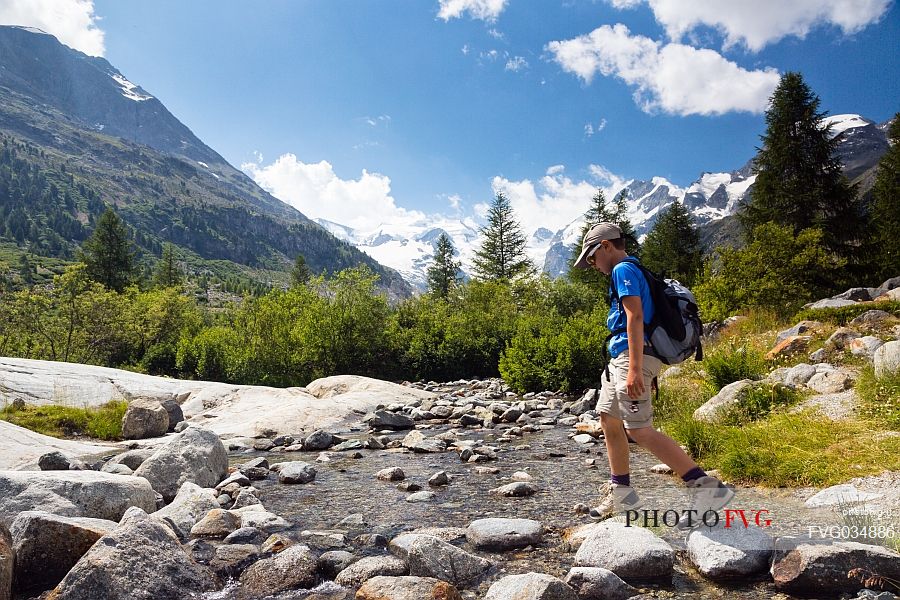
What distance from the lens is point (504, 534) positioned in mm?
4793

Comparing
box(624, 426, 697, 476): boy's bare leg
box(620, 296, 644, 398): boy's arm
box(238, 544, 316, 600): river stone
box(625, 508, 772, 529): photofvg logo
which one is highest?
box(620, 296, 644, 398): boy's arm

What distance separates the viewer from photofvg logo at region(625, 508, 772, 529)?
4.37 meters

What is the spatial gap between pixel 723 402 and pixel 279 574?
776cm

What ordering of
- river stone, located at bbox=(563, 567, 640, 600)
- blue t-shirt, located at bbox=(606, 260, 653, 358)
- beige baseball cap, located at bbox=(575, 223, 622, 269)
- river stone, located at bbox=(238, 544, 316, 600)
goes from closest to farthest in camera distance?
river stone, located at bbox=(563, 567, 640, 600) → river stone, located at bbox=(238, 544, 316, 600) → blue t-shirt, located at bbox=(606, 260, 653, 358) → beige baseball cap, located at bbox=(575, 223, 622, 269)

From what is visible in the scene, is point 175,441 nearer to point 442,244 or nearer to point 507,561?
point 507,561

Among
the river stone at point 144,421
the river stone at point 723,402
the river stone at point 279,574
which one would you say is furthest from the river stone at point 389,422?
the river stone at point 279,574

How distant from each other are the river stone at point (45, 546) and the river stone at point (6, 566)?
1.05 ft

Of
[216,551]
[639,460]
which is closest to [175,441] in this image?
[216,551]

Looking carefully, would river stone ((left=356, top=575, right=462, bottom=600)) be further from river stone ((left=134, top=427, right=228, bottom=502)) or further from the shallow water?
river stone ((left=134, top=427, right=228, bottom=502))

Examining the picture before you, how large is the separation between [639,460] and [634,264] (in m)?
4.69

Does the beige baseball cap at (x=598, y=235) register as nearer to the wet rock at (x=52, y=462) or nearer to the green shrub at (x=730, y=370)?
the green shrub at (x=730, y=370)

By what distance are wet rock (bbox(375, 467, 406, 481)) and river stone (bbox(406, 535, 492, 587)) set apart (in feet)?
11.8

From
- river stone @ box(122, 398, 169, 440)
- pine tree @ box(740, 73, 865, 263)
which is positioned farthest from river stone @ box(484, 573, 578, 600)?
pine tree @ box(740, 73, 865, 263)

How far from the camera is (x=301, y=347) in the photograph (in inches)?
997
